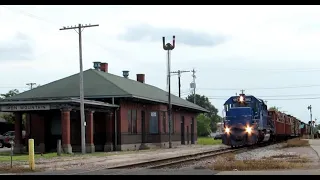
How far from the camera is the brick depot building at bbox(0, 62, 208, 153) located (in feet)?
104

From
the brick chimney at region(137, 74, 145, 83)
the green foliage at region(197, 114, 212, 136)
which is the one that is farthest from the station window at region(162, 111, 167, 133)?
the green foliage at region(197, 114, 212, 136)

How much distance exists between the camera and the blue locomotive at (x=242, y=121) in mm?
31531

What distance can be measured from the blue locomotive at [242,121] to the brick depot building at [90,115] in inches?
306

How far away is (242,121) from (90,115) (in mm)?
10484

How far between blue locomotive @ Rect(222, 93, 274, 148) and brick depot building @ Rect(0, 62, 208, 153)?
7766 millimetres

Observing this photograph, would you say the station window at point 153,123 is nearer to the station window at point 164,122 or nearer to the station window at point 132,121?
the station window at point 164,122

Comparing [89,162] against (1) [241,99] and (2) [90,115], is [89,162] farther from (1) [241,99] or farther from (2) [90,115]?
(1) [241,99]

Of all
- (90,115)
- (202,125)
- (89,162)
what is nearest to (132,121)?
(90,115)

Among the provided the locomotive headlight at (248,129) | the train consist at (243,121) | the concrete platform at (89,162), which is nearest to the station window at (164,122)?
the train consist at (243,121)

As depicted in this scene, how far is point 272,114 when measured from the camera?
1629 inches

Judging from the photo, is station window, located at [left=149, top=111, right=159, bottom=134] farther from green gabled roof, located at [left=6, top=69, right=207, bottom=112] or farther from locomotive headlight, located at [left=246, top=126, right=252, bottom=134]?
locomotive headlight, located at [left=246, top=126, right=252, bottom=134]
